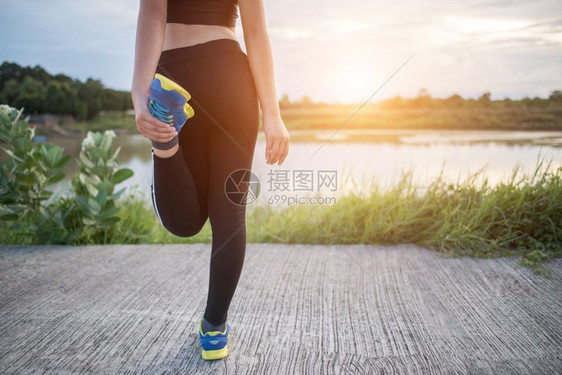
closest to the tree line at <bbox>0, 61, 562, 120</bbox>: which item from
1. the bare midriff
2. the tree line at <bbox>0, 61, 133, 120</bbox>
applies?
the tree line at <bbox>0, 61, 133, 120</bbox>

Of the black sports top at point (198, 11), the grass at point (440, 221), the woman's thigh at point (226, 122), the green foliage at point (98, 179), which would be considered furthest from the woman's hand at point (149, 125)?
the grass at point (440, 221)

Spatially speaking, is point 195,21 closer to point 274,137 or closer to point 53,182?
point 274,137

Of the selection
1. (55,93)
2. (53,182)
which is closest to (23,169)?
(53,182)

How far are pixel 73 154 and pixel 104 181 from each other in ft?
1.19

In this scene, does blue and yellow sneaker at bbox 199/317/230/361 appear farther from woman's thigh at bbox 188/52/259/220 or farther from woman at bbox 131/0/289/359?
woman's thigh at bbox 188/52/259/220

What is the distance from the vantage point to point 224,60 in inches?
50.6

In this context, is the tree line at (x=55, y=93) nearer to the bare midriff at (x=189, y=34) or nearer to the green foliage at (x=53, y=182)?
the green foliage at (x=53, y=182)

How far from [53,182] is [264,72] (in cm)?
208

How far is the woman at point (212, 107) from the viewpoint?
1.27m

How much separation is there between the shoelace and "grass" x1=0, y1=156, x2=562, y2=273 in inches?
72.5

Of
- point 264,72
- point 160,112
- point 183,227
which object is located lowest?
point 183,227

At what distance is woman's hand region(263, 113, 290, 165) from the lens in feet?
4.45

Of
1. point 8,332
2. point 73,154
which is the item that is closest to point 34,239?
point 73,154

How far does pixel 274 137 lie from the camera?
4.44 feet
